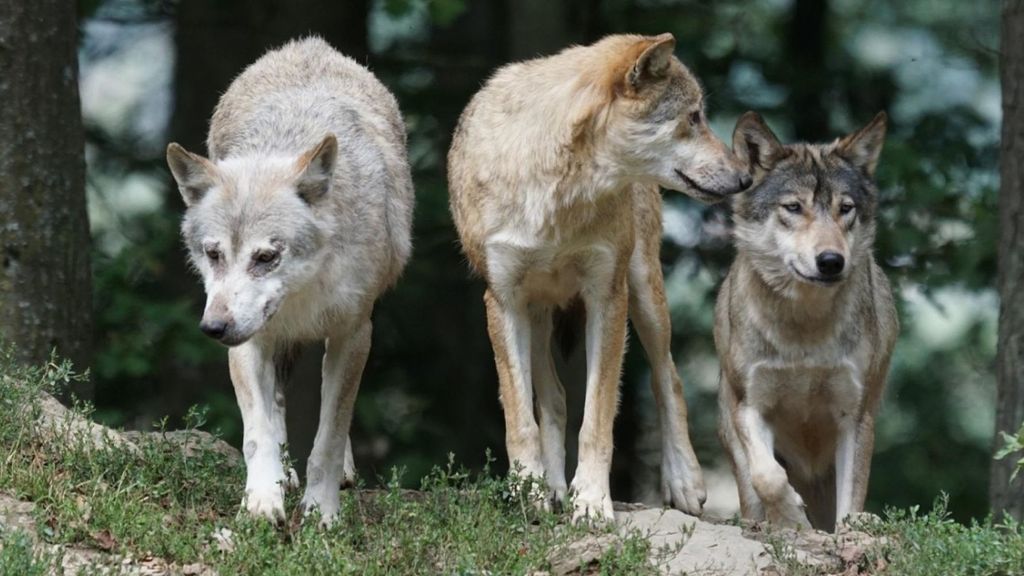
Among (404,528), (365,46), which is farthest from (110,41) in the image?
(404,528)

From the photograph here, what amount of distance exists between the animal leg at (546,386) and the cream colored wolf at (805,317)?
3.17ft

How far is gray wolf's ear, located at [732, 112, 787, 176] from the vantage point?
8.84m

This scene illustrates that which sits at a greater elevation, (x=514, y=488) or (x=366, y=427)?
(x=514, y=488)

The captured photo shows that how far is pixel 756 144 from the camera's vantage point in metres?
8.88

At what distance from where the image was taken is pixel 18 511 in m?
6.55

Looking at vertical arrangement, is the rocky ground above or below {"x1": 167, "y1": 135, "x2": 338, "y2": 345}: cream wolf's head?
below

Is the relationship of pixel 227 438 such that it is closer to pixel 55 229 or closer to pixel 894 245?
pixel 55 229

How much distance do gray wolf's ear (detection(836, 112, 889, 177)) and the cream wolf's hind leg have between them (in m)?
1.17

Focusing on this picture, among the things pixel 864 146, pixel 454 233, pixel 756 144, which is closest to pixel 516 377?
pixel 756 144

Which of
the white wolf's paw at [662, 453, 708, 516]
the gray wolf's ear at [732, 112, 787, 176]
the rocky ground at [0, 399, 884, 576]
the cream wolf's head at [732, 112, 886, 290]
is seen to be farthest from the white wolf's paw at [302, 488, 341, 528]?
the gray wolf's ear at [732, 112, 787, 176]

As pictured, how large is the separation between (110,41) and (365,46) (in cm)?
298

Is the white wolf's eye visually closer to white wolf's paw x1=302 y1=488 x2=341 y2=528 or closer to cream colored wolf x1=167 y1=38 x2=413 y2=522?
cream colored wolf x1=167 y1=38 x2=413 y2=522

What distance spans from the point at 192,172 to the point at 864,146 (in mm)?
3823

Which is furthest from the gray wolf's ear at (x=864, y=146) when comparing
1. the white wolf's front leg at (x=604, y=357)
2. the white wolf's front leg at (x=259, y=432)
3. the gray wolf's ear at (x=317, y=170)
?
the white wolf's front leg at (x=259, y=432)
